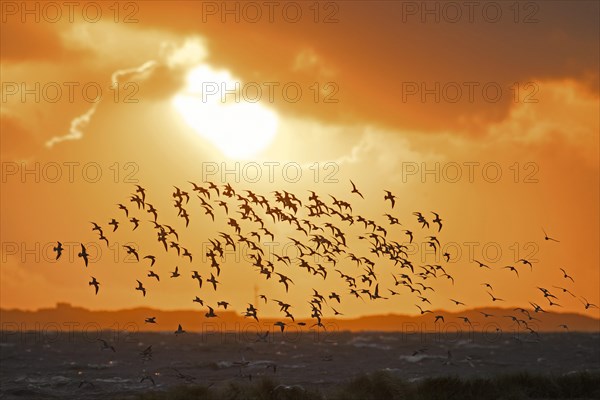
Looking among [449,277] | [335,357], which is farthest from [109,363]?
[449,277]

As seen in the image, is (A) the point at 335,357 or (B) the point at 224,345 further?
(B) the point at 224,345

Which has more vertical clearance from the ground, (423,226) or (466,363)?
(423,226)

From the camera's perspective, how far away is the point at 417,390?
32188 mm

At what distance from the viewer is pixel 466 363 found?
82.0 meters

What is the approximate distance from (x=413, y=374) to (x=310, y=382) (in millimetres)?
12887

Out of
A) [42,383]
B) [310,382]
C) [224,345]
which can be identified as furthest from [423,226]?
[224,345]

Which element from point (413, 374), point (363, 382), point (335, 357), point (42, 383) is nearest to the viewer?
point (363, 382)

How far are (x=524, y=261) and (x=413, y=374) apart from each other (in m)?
38.9

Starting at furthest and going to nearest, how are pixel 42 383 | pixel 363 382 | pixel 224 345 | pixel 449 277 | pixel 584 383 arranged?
pixel 224 345
pixel 42 383
pixel 584 383
pixel 363 382
pixel 449 277

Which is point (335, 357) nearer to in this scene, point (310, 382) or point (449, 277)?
point (310, 382)

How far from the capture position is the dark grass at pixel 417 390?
3108cm

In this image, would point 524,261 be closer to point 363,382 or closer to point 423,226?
point 423,226

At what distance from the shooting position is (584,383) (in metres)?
35.5

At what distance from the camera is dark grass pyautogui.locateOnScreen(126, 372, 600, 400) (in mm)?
31078
